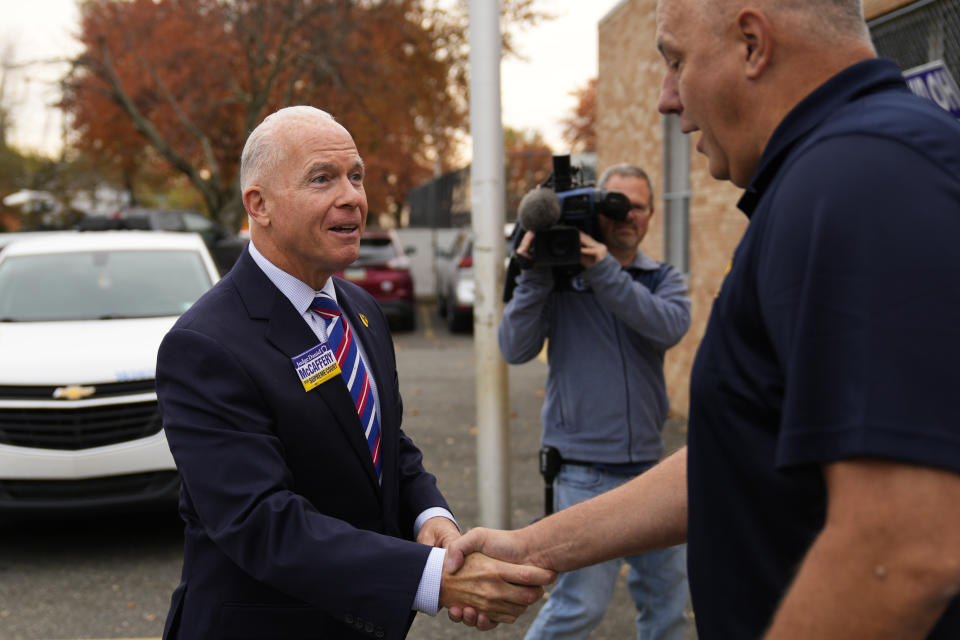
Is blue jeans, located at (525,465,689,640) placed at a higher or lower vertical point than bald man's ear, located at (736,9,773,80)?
lower

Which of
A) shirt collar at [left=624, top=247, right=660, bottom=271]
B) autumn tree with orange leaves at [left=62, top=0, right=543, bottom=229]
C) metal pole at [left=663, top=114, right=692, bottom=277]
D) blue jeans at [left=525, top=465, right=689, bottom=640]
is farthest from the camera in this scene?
autumn tree with orange leaves at [left=62, top=0, right=543, bottom=229]

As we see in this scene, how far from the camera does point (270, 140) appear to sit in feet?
7.58

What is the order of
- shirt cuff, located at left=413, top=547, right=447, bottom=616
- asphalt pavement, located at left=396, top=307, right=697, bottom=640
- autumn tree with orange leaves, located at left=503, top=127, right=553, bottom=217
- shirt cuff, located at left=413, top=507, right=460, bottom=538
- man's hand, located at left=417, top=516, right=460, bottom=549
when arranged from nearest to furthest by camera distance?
1. shirt cuff, located at left=413, top=547, right=447, bottom=616
2. man's hand, located at left=417, top=516, right=460, bottom=549
3. shirt cuff, located at left=413, top=507, right=460, bottom=538
4. asphalt pavement, located at left=396, top=307, right=697, bottom=640
5. autumn tree with orange leaves, located at left=503, top=127, right=553, bottom=217

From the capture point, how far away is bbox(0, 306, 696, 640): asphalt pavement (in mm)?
4527

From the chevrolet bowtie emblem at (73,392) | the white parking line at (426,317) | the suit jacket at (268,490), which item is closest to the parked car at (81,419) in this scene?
the chevrolet bowtie emblem at (73,392)

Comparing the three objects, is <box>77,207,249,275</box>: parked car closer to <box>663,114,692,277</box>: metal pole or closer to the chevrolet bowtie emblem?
<box>663,114,692,277</box>: metal pole

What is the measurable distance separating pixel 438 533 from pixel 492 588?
0.24 m

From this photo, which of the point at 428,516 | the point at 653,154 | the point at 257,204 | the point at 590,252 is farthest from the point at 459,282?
the point at 257,204

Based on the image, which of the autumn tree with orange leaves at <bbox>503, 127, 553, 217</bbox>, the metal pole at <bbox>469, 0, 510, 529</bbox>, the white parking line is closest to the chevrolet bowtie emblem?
the metal pole at <bbox>469, 0, 510, 529</bbox>

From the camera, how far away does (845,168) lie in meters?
1.08

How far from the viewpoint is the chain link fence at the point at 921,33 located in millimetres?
4852

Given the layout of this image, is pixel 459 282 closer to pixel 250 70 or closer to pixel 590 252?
pixel 250 70

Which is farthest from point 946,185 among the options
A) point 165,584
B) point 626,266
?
point 165,584

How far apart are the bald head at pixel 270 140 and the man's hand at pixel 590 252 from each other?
4.99 ft
